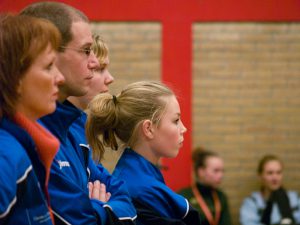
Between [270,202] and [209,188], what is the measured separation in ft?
2.20

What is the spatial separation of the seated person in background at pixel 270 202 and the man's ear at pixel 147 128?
4125 millimetres

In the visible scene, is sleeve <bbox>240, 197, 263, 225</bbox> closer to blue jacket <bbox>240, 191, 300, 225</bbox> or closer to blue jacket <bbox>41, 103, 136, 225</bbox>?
blue jacket <bbox>240, 191, 300, 225</bbox>

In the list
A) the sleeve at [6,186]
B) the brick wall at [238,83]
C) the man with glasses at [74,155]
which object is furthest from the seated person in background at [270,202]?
the sleeve at [6,186]

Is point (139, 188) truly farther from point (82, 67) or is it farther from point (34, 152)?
point (34, 152)

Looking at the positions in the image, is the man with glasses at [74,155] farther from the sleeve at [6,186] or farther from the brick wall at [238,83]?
the brick wall at [238,83]

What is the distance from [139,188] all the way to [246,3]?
491 centimetres

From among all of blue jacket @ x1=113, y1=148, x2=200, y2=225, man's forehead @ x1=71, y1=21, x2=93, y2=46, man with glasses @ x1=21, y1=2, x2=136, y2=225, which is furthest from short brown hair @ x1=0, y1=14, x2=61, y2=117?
blue jacket @ x1=113, y1=148, x2=200, y2=225

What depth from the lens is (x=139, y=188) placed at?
108 inches

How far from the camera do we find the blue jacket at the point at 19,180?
1670 millimetres

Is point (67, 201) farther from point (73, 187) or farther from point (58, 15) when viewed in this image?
point (58, 15)

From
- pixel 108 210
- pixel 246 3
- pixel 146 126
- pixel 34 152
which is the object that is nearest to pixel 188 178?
pixel 246 3

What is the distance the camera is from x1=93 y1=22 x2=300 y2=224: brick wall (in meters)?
7.27

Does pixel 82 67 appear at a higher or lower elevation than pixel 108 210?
higher

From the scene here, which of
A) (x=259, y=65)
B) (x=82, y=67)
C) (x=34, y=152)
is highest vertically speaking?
(x=259, y=65)
